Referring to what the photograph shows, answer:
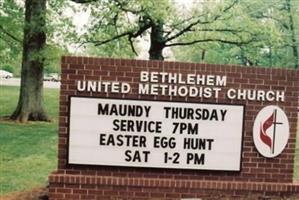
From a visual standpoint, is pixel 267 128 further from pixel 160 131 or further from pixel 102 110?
pixel 102 110

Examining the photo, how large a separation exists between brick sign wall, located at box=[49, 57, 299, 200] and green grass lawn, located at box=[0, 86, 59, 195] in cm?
315

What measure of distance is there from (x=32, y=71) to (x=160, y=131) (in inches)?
677

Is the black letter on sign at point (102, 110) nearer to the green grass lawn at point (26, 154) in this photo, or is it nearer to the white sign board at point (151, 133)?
the white sign board at point (151, 133)

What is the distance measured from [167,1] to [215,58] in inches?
1217

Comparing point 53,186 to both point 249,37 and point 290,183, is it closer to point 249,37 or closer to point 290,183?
point 290,183

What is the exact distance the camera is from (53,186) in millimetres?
9055

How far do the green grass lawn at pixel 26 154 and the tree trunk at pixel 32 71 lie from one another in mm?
807

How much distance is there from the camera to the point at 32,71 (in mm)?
25391

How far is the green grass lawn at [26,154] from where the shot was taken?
1279 centimetres

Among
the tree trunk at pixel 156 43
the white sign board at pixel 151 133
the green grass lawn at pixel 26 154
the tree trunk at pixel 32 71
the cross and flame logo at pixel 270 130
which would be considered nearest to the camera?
the white sign board at pixel 151 133

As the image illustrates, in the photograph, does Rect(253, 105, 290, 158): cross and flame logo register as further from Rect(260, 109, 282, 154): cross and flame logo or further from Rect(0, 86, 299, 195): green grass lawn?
Rect(0, 86, 299, 195): green grass lawn

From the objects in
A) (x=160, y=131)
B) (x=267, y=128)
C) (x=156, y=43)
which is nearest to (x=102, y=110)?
(x=160, y=131)

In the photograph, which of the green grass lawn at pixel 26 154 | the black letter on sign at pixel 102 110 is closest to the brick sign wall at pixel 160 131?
the black letter on sign at pixel 102 110

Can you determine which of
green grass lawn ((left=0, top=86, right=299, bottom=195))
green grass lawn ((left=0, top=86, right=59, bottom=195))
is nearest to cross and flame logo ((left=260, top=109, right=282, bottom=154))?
green grass lawn ((left=0, top=86, right=299, bottom=195))
